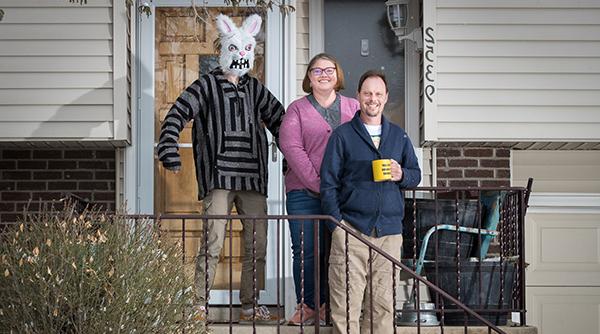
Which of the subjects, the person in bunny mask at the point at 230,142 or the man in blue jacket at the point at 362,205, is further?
the person in bunny mask at the point at 230,142

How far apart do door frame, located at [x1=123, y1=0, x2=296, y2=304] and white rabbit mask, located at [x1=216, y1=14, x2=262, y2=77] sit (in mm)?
1085

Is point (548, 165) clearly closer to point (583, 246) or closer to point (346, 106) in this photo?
point (583, 246)

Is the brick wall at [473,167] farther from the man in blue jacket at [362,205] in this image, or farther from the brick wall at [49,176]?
the brick wall at [49,176]

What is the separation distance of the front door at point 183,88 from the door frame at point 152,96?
36mm

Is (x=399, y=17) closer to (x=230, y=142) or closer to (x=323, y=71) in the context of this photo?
(x=323, y=71)

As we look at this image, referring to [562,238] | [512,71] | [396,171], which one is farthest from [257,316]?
[562,238]

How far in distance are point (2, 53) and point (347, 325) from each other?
3.32m

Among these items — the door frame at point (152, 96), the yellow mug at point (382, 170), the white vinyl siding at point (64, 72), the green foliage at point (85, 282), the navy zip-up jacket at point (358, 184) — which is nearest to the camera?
the green foliage at point (85, 282)

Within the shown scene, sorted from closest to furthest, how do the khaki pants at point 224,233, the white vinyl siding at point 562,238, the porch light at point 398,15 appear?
the khaki pants at point 224,233 < the porch light at point 398,15 < the white vinyl siding at point 562,238

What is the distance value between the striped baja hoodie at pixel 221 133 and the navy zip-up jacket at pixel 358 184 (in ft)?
2.66

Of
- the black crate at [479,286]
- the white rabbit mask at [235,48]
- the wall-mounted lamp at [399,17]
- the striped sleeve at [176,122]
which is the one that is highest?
the wall-mounted lamp at [399,17]

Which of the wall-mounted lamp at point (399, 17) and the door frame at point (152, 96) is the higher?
the wall-mounted lamp at point (399, 17)

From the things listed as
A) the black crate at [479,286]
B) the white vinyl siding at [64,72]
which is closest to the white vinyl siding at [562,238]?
the black crate at [479,286]

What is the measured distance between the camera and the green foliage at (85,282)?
6.08m
